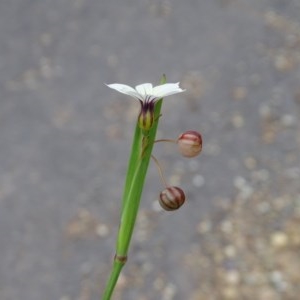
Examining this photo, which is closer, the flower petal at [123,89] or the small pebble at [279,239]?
Result: the flower petal at [123,89]

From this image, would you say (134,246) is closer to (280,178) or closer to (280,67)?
(280,178)

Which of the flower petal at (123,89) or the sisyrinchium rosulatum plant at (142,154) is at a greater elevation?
the flower petal at (123,89)

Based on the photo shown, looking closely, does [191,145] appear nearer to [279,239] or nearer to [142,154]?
[142,154]

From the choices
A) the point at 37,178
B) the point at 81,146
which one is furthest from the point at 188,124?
the point at 37,178

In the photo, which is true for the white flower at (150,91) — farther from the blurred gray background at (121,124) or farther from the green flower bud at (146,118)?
the blurred gray background at (121,124)

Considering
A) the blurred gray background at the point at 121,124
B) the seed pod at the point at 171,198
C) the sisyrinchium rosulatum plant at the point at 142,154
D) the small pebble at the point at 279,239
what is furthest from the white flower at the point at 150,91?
the small pebble at the point at 279,239

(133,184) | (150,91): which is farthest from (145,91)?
(133,184)

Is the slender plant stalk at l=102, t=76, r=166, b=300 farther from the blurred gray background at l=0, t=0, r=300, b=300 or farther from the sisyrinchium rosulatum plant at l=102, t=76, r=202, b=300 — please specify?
the blurred gray background at l=0, t=0, r=300, b=300
